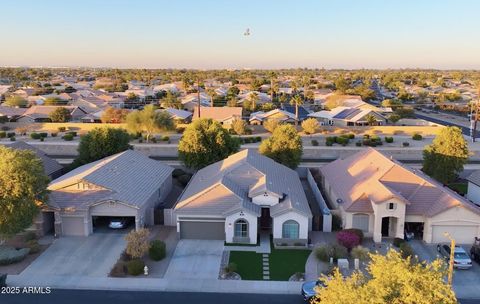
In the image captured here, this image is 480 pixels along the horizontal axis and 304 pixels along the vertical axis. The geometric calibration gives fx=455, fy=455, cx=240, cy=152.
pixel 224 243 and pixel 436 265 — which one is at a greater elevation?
pixel 436 265

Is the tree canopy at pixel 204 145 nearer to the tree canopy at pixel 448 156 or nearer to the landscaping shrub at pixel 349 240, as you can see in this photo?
the landscaping shrub at pixel 349 240

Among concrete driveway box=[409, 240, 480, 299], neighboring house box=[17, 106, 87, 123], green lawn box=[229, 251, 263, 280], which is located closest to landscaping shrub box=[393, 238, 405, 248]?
concrete driveway box=[409, 240, 480, 299]

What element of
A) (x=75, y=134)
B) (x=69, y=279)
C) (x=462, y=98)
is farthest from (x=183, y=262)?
(x=462, y=98)

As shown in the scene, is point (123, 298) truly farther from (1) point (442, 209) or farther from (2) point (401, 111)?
(2) point (401, 111)

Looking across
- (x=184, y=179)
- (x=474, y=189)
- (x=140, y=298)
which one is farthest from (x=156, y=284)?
(x=474, y=189)

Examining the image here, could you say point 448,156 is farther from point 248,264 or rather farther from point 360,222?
point 248,264

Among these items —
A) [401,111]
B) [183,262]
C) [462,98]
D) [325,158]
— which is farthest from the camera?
[462,98]
